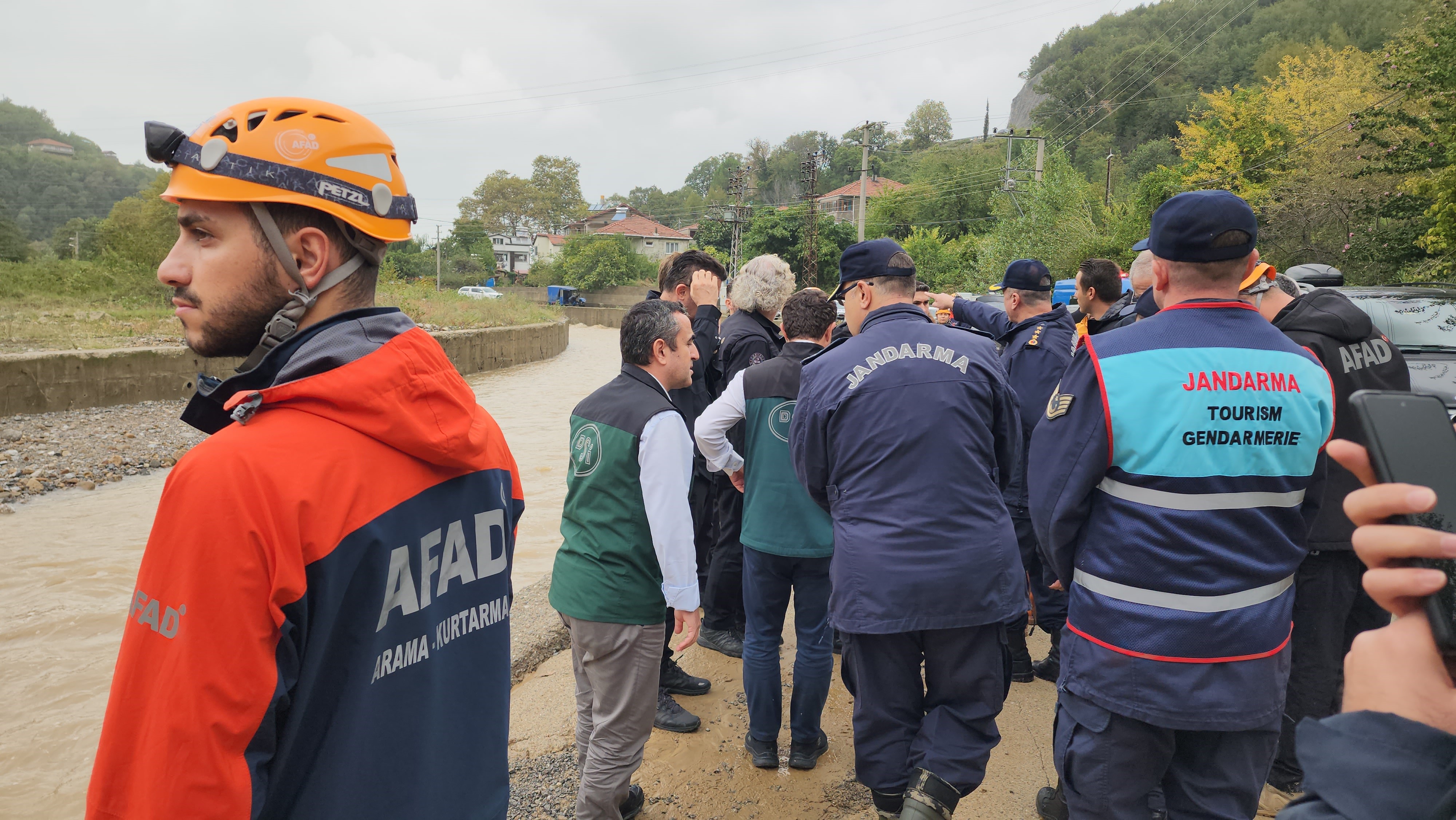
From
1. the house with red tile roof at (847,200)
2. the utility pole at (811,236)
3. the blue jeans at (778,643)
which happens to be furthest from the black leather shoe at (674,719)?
the house with red tile roof at (847,200)

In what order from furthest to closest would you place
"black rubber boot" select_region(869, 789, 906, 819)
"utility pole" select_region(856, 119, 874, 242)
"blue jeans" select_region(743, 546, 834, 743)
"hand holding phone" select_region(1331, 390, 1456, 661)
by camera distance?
"utility pole" select_region(856, 119, 874, 242) → "blue jeans" select_region(743, 546, 834, 743) → "black rubber boot" select_region(869, 789, 906, 819) → "hand holding phone" select_region(1331, 390, 1456, 661)

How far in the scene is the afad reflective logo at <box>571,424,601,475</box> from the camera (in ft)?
9.91

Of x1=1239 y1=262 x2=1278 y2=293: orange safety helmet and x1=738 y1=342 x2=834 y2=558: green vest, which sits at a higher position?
x1=1239 y1=262 x2=1278 y2=293: orange safety helmet

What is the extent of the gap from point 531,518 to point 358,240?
→ 7928 millimetres

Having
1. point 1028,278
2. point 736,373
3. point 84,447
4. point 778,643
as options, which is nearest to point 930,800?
point 778,643

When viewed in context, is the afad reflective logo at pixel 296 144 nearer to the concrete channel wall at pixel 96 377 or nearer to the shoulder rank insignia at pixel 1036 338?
the shoulder rank insignia at pixel 1036 338

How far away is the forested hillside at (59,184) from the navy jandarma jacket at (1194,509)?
223 feet

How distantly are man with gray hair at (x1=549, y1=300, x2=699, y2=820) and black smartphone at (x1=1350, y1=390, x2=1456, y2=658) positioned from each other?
7.41 ft

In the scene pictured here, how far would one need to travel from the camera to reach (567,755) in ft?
11.6

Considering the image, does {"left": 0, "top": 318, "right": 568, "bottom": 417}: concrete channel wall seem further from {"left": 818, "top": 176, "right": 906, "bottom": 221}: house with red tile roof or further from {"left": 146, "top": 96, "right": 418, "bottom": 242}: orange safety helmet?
{"left": 818, "top": 176, "right": 906, "bottom": 221}: house with red tile roof

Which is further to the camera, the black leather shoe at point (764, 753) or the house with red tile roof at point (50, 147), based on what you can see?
the house with red tile roof at point (50, 147)

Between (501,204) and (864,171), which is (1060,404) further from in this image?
(501,204)

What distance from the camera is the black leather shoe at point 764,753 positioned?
138 inches

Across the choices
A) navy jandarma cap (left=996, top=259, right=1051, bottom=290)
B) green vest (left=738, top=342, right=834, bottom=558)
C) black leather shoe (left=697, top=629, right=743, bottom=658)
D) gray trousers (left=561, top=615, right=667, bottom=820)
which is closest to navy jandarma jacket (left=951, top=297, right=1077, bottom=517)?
navy jandarma cap (left=996, top=259, right=1051, bottom=290)
